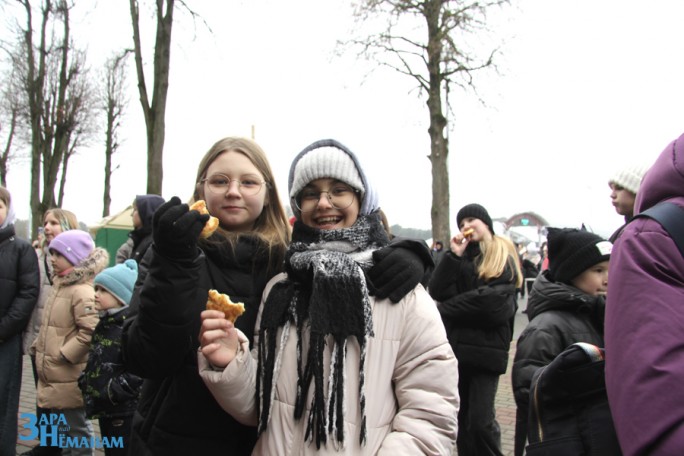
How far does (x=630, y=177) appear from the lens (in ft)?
9.93

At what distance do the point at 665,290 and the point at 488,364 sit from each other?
2996 millimetres

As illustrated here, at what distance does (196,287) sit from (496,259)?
319 cm

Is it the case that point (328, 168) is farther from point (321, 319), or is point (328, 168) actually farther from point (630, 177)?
point (630, 177)

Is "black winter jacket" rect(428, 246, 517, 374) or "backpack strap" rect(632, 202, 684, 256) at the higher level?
"backpack strap" rect(632, 202, 684, 256)

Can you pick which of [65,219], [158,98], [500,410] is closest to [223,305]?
[65,219]

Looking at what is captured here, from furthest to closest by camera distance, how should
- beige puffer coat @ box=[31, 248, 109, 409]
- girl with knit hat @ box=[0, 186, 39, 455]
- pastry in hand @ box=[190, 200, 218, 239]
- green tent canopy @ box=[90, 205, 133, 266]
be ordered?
green tent canopy @ box=[90, 205, 133, 266], girl with knit hat @ box=[0, 186, 39, 455], beige puffer coat @ box=[31, 248, 109, 409], pastry in hand @ box=[190, 200, 218, 239]

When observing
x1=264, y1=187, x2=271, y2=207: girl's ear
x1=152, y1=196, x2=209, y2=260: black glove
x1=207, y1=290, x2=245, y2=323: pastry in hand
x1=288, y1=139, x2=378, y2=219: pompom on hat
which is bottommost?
x1=207, y1=290, x2=245, y2=323: pastry in hand

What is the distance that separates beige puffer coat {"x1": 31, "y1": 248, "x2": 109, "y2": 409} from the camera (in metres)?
3.85

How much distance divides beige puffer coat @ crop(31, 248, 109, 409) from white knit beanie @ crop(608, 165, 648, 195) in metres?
3.74

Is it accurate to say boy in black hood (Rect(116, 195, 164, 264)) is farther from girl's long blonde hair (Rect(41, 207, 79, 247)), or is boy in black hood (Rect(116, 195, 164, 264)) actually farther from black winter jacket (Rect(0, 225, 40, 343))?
girl's long blonde hair (Rect(41, 207, 79, 247))

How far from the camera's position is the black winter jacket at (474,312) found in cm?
400

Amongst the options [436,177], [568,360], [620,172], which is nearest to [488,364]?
[620,172]

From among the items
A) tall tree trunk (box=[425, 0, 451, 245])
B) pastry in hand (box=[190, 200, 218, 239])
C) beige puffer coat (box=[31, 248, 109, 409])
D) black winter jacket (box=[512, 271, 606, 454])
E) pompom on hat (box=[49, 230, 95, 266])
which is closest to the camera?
pastry in hand (box=[190, 200, 218, 239])

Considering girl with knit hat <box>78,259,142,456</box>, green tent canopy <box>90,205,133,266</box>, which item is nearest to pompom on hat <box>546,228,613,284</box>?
girl with knit hat <box>78,259,142,456</box>
